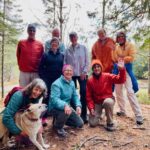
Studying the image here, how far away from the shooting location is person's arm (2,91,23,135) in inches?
191

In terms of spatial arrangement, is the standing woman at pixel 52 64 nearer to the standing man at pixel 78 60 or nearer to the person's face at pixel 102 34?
the standing man at pixel 78 60

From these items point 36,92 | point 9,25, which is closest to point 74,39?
point 36,92

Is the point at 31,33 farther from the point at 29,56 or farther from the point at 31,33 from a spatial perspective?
the point at 29,56

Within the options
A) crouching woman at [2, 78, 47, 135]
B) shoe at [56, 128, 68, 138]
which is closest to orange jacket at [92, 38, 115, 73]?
shoe at [56, 128, 68, 138]

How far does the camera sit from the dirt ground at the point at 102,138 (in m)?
5.51

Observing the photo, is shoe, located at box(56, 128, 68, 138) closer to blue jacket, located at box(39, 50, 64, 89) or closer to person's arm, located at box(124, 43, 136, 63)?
blue jacket, located at box(39, 50, 64, 89)

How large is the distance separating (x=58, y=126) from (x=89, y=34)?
9749 mm

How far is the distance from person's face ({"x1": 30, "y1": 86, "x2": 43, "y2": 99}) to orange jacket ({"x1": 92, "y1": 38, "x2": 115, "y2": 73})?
215 centimetres

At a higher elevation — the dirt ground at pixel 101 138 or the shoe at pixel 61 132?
the shoe at pixel 61 132

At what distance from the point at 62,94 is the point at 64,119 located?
0.54 meters

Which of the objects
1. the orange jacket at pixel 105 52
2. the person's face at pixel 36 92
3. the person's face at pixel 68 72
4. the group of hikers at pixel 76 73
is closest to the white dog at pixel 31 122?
the person's face at pixel 36 92

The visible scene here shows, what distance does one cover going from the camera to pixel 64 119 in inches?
214

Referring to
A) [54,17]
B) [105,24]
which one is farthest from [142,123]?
[54,17]

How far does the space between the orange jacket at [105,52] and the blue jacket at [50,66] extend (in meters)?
0.99
